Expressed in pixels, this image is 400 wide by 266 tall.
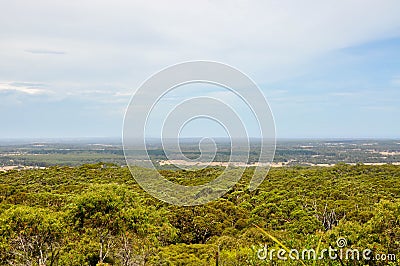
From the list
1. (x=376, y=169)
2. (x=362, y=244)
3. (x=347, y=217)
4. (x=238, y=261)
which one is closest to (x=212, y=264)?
(x=238, y=261)

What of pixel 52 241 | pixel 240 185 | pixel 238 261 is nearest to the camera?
pixel 238 261

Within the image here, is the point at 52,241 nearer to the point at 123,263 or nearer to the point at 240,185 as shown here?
the point at 123,263

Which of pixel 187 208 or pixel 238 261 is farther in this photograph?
pixel 187 208

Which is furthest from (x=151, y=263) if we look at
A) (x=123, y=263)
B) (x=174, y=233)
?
(x=174, y=233)

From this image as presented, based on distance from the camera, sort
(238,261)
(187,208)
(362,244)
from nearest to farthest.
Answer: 1. (362,244)
2. (238,261)
3. (187,208)

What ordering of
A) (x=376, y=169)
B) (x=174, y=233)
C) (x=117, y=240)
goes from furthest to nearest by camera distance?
1. (x=376, y=169)
2. (x=174, y=233)
3. (x=117, y=240)

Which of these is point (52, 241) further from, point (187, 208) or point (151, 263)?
point (187, 208)

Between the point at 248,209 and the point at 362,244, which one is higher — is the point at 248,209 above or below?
below

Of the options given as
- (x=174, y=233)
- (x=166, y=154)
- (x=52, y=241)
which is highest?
(x=166, y=154)

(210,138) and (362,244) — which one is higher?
(210,138)
